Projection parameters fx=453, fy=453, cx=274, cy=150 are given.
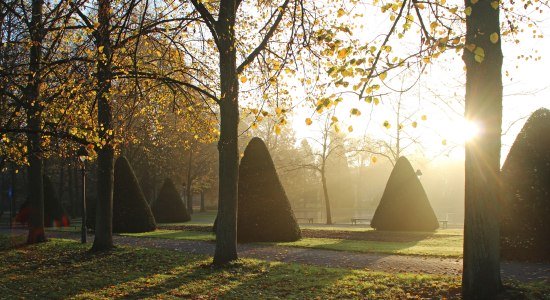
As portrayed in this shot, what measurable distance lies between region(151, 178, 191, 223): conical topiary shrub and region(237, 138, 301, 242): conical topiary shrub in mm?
16617

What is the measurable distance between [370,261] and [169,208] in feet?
77.0

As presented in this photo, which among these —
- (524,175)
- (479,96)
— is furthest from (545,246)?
(479,96)

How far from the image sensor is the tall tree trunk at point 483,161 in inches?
273

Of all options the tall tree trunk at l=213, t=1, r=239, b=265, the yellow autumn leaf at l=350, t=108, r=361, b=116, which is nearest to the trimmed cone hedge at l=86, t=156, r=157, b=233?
the tall tree trunk at l=213, t=1, r=239, b=265

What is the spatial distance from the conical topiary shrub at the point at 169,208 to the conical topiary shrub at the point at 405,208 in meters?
16.4

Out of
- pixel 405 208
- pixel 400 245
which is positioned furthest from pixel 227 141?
pixel 405 208

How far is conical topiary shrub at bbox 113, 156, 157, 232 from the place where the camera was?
23281mm

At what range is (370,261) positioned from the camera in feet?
42.2

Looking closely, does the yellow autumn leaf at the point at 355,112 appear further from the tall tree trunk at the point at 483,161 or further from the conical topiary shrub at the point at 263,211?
the conical topiary shrub at the point at 263,211

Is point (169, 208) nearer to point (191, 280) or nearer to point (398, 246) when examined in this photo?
point (398, 246)

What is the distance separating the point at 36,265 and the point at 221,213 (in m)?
5.74

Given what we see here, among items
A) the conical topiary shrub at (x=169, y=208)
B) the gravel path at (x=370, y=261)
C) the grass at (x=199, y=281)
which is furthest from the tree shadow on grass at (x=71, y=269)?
the conical topiary shrub at (x=169, y=208)

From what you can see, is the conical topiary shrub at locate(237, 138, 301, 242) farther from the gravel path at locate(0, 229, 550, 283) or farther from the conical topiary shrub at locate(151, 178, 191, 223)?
the conical topiary shrub at locate(151, 178, 191, 223)

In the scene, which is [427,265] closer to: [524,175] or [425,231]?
[524,175]
